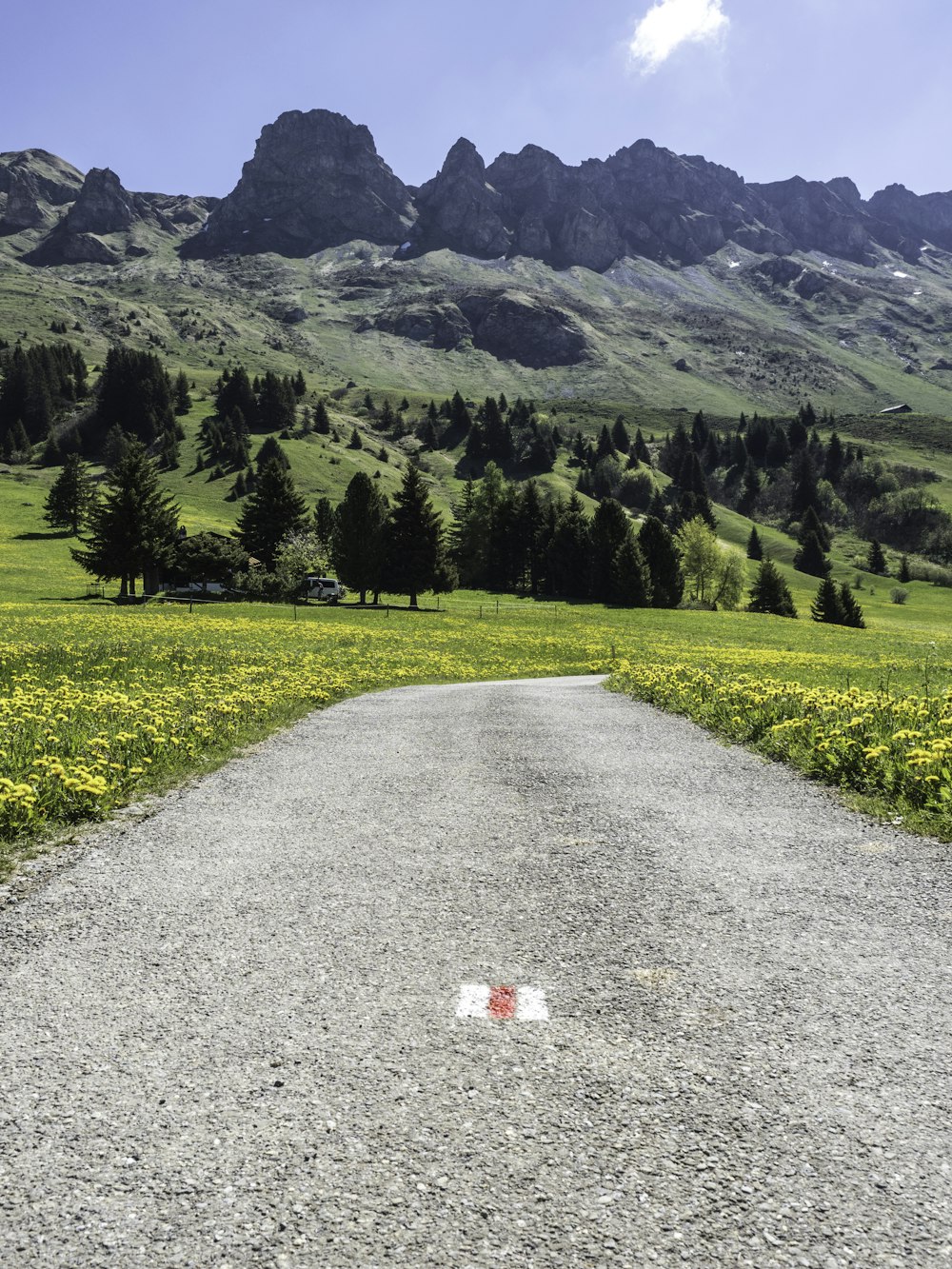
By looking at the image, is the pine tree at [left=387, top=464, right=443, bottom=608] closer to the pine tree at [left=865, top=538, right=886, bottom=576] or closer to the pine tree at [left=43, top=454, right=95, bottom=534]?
the pine tree at [left=43, top=454, right=95, bottom=534]

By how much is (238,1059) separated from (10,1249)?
4.09 ft

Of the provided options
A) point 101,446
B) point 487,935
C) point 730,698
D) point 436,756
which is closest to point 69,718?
point 436,756

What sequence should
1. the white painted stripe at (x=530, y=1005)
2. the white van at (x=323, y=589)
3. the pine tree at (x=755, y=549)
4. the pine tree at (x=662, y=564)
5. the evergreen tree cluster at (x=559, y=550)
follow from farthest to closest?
the pine tree at (x=755, y=549) → the pine tree at (x=662, y=564) → the evergreen tree cluster at (x=559, y=550) → the white van at (x=323, y=589) → the white painted stripe at (x=530, y=1005)

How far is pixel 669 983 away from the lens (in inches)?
180

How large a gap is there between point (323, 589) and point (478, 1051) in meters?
73.6

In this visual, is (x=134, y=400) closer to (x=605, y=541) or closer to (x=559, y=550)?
(x=559, y=550)

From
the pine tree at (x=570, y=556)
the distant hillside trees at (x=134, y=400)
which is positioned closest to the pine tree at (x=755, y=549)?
the pine tree at (x=570, y=556)

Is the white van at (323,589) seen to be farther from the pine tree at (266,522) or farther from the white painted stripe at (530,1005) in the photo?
the white painted stripe at (530,1005)

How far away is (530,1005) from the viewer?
4270mm

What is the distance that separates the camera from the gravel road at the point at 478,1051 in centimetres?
274

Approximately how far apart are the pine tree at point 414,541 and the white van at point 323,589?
6.12 m

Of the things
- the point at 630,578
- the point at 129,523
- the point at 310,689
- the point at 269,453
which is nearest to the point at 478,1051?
the point at 310,689

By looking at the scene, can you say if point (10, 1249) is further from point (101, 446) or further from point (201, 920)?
point (101, 446)

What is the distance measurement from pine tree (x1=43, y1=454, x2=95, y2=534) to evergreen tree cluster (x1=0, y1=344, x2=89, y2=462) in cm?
7008
